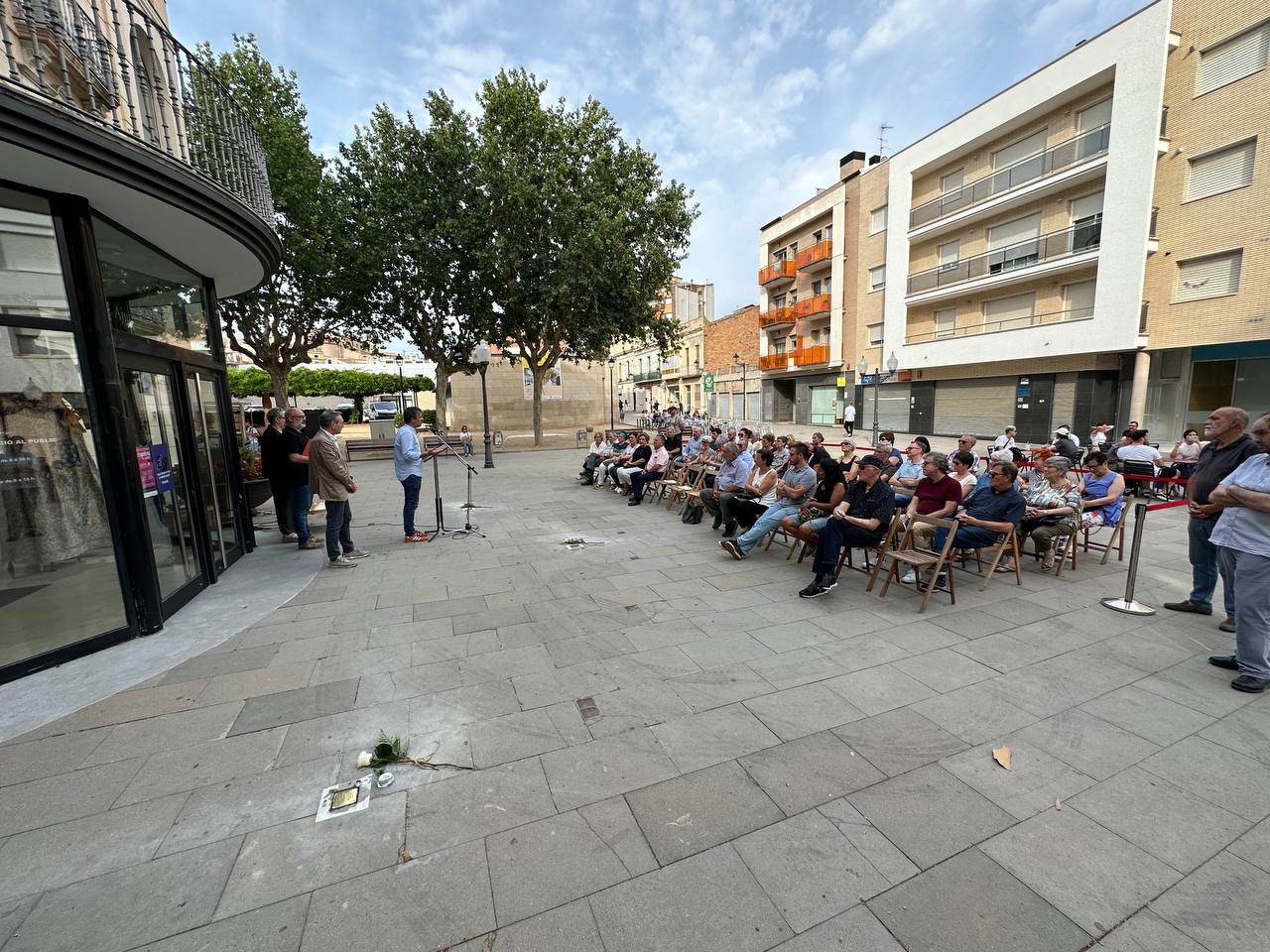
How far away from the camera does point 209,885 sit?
6.79 feet

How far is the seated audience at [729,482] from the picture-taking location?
23.1ft

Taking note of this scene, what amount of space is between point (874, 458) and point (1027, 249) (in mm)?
21545

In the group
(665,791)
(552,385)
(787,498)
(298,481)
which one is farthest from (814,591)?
(552,385)

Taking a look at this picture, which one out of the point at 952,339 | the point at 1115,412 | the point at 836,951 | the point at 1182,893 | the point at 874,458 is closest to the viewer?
the point at 836,951

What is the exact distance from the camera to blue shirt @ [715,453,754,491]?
7258 mm

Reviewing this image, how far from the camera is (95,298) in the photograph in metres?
4.06

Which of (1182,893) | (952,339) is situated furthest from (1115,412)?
(1182,893)

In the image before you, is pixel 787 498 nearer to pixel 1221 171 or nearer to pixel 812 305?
pixel 1221 171

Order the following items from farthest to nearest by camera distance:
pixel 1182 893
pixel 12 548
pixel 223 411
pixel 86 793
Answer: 1. pixel 223 411
2. pixel 12 548
3. pixel 86 793
4. pixel 1182 893

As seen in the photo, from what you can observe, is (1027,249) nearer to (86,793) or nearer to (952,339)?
(952,339)

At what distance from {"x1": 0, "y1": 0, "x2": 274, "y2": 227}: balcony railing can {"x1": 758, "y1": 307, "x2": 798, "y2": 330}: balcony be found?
103 feet

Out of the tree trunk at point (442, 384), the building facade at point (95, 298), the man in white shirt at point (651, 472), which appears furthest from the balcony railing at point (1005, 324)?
the building facade at point (95, 298)

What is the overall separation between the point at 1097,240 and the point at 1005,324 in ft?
12.7

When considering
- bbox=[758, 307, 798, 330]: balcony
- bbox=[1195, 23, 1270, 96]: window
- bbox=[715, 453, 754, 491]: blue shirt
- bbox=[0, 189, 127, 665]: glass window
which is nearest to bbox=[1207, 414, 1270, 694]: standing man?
bbox=[715, 453, 754, 491]: blue shirt
